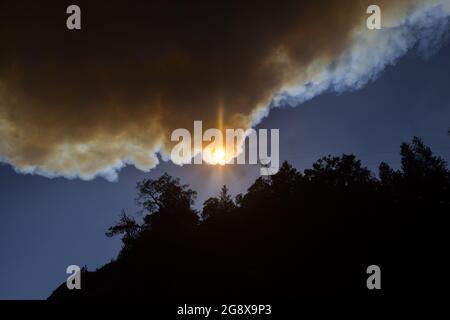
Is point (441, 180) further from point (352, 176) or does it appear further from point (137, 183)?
point (137, 183)

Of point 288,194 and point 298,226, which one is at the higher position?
point 288,194

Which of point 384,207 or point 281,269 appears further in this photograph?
point 384,207

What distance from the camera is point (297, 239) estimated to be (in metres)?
45.6

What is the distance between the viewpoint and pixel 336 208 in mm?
49812

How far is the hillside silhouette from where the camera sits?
A: 36.4 meters

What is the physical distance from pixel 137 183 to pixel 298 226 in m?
35.1

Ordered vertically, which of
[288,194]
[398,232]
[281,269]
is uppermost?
[288,194]

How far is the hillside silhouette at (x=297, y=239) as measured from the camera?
36.4 meters

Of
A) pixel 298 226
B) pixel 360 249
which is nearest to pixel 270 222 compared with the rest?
pixel 298 226

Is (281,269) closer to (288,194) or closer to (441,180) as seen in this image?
(288,194)
